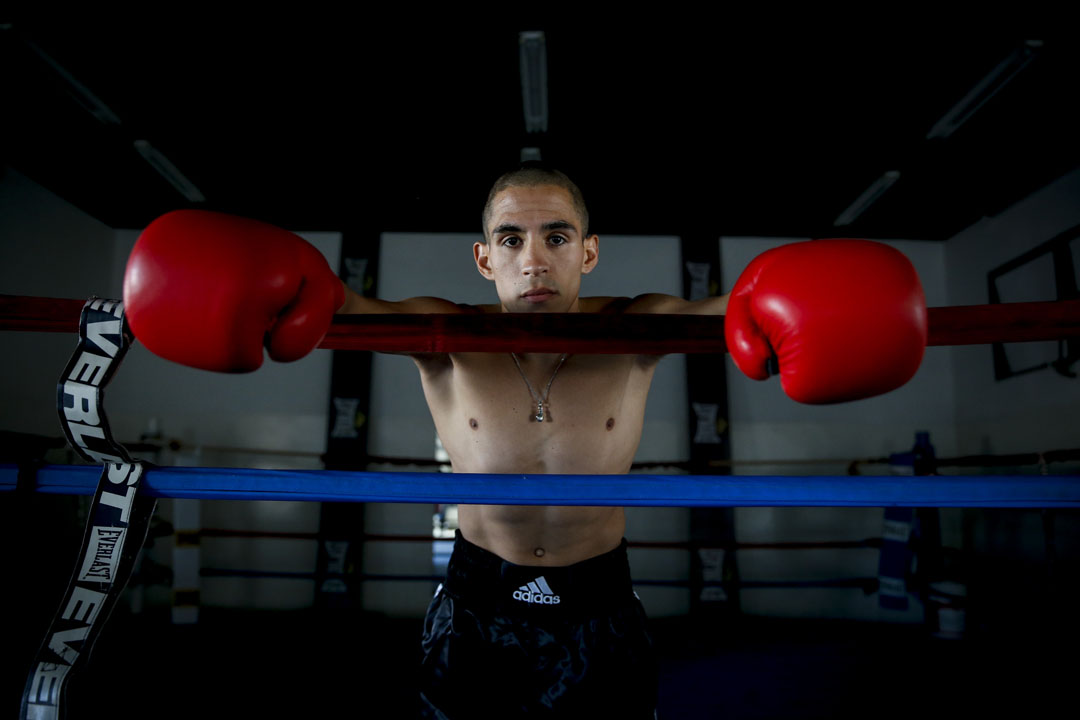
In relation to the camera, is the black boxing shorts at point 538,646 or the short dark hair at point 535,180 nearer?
the black boxing shorts at point 538,646

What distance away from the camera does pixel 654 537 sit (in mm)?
4676

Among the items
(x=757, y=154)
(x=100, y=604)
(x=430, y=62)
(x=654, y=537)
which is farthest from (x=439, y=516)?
(x=100, y=604)

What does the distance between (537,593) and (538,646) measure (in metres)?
0.12

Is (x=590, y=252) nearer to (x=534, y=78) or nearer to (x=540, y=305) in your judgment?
(x=540, y=305)

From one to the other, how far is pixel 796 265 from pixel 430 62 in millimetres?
3052

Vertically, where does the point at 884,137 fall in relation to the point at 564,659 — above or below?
above

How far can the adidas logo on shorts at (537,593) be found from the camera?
149 cm

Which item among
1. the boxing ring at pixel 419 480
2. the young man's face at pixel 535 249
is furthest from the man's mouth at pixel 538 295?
the boxing ring at pixel 419 480

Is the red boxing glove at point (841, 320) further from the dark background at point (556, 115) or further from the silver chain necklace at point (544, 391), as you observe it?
the dark background at point (556, 115)

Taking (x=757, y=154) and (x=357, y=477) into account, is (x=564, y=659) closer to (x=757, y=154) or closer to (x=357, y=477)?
(x=357, y=477)

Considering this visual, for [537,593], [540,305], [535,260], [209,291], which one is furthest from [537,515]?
[209,291]

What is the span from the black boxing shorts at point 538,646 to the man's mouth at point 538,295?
666 mm

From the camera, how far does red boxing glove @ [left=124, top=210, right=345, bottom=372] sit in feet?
2.75

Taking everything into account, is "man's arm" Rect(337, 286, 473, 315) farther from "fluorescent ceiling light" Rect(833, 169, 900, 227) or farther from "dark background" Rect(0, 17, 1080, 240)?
"fluorescent ceiling light" Rect(833, 169, 900, 227)
